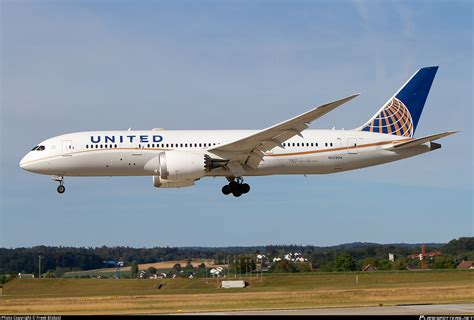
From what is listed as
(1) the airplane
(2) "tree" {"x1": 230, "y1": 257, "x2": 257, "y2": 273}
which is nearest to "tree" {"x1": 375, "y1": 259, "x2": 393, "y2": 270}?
(2) "tree" {"x1": 230, "y1": 257, "x2": 257, "y2": 273}

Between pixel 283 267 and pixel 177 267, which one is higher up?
pixel 177 267

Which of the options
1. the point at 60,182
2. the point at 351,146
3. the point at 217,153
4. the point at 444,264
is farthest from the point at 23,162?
the point at 444,264

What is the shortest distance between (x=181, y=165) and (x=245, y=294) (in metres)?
7.52

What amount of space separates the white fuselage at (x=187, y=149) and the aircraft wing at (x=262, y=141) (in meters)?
1.03

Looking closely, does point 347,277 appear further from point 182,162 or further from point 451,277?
point 182,162

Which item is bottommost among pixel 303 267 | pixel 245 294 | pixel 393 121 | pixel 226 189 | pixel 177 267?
pixel 245 294

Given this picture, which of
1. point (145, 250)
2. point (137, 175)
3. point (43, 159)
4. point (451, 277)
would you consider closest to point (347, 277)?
point (451, 277)

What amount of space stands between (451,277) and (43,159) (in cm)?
2612

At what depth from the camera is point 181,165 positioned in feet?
148

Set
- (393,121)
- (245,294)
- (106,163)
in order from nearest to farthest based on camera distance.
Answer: (245,294) < (106,163) < (393,121)

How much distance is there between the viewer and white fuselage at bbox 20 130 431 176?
46.7m

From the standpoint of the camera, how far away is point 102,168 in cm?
4678

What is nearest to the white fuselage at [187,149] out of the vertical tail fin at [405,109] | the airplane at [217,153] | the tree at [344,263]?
the airplane at [217,153]

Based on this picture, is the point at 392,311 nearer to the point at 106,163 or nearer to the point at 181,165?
the point at 181,165
